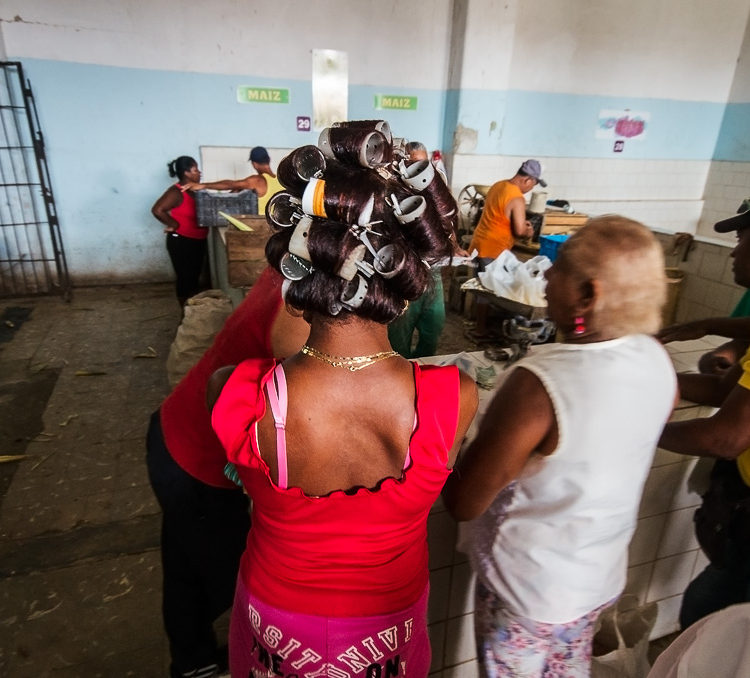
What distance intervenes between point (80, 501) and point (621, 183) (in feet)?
27.2

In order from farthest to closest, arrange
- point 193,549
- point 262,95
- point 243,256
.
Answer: point 262,95 < point 243,256 < point 193,549

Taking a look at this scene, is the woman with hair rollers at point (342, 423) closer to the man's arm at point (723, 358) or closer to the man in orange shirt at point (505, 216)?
the man's arm at point (723, 358)

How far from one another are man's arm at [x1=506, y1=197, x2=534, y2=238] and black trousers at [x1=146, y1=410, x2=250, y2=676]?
383 cm

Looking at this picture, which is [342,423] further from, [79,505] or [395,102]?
[395,102]

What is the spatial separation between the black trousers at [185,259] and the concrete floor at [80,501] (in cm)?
48

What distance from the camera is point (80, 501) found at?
291cm

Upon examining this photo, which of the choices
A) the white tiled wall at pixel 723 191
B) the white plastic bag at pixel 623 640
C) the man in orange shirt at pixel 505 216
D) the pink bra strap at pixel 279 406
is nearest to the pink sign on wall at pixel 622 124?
the white tiled wall at pixel 723 191

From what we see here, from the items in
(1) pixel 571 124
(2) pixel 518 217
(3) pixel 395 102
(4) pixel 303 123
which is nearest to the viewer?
(2) pixel 518 217

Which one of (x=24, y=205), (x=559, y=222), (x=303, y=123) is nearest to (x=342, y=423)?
(x=559, y=222)

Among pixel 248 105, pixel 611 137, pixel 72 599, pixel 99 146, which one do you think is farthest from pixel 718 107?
pixel 72 599

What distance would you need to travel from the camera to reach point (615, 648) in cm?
171

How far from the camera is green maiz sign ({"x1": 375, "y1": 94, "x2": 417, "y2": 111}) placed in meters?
6.84

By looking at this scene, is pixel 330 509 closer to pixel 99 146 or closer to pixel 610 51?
pixel 99 146

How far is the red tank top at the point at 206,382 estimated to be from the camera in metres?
1.31
